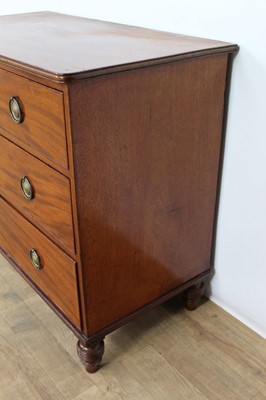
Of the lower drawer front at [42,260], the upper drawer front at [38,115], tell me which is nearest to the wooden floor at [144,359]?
the lower drawer front at [42,260]

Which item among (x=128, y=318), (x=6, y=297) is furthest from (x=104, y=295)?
(x=6, y=297)

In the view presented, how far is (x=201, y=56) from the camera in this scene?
940 millimetres

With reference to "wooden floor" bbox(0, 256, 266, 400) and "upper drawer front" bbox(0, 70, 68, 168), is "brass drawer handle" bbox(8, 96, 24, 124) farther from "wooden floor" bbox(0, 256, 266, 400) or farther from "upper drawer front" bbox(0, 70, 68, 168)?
"wooden floor" bbox(0, 256, 266, 400)

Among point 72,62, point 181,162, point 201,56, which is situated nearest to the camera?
point 72,62

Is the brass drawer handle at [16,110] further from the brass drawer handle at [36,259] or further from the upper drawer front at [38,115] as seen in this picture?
the brass drawer handle at [36,259]

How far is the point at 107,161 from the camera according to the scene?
2.94 feet

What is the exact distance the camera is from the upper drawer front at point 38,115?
833 mm

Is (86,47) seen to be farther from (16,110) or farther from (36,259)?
(36,259)

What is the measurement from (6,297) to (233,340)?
0.69 m

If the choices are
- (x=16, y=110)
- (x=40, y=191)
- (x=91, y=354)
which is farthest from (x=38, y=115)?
(x=91, y=354)

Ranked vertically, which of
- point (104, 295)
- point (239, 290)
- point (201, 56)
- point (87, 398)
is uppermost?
point (201, 56)

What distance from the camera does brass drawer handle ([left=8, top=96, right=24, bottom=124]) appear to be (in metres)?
0.94

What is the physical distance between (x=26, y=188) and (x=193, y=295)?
1.88ft

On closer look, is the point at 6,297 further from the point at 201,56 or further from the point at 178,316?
the point at 201,56
